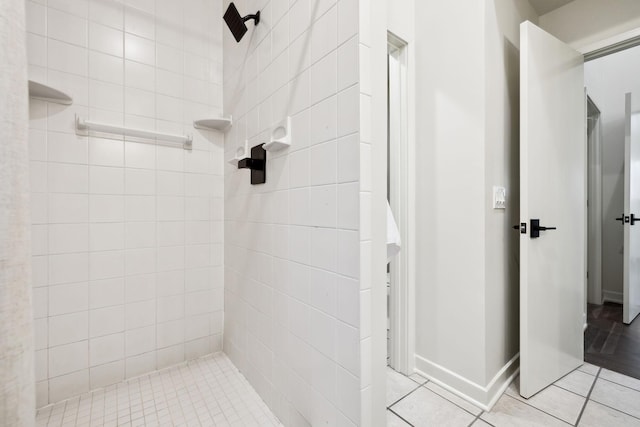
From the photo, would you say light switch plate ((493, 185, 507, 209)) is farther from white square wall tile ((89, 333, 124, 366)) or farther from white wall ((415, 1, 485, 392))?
white square wall tile ((89, 333, 124, 366))

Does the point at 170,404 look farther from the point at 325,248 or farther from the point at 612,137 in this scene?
the point at 612,137

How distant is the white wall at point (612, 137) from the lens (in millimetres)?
2590

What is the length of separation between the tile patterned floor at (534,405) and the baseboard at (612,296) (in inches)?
68.5

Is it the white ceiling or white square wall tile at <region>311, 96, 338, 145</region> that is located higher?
the white ceiling

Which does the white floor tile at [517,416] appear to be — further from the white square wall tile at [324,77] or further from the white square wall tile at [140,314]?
the white square wall tile at [140,314]

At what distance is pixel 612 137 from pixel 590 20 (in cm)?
173

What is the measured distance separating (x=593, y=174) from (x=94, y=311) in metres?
4.07

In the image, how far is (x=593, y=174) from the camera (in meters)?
2.58

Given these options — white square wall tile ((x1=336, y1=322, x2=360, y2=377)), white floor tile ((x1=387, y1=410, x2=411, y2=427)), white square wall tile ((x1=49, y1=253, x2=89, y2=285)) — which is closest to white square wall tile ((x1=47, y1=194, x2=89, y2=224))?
white square wall tile ((x1=49, y1=253, x2=89, y2=285))

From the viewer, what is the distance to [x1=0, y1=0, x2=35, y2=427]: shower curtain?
1.51 ft

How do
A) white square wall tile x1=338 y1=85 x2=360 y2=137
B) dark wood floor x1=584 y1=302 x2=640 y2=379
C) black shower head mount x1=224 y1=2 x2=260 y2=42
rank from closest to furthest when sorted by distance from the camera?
white square wall tile x1=338 y1=85 x2=360 y2=137 < black shower head mount x1=224 y1=2 x2=260 y2=42 < dark wood floor x1=584 y1=302 x2=640 y2=379

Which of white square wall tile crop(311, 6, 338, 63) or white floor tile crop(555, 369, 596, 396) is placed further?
white floor tile crop(555, 369, 596, 396)

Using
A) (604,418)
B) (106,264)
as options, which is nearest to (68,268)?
(106,264)

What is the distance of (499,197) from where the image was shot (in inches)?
54.8
